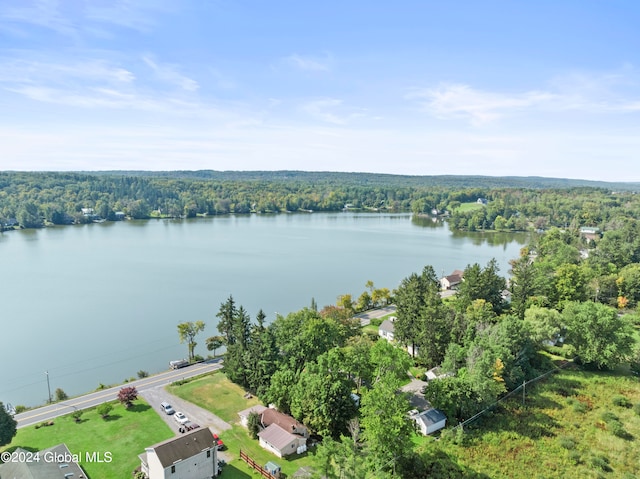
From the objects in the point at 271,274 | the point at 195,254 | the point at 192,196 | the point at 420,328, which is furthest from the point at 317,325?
the point at 192,196

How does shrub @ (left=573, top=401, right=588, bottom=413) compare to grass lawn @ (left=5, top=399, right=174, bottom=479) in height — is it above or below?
above

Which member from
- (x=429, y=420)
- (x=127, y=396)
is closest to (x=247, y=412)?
(x=127, y=396)

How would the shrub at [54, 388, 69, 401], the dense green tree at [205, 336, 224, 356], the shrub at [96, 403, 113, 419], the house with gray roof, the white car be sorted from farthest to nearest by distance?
1. the dense green tree at [205, 336, 224, 356]
2. the shrub at [54, 388, 69, 401]
3. the shrub at [96, 403, 113, 419]
4. the white car
5. the house with gray roof

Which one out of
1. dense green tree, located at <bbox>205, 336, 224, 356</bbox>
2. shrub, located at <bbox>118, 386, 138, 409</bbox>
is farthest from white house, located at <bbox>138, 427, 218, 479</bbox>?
dense green tree, located at <bbox>205, 336, 224, 356</bbox>

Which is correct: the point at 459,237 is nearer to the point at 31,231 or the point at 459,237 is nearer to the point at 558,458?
the point at 558,458

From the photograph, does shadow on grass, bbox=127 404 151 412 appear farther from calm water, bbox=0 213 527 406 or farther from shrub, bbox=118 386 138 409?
calm water, bbox=0 213 527 406

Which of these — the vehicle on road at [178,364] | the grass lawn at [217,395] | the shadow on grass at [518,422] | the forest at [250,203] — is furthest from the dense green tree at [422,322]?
the forest at [250,203]

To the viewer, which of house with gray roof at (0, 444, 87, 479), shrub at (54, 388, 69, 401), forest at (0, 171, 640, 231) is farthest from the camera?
forest at (0, 171, 640, 231)
